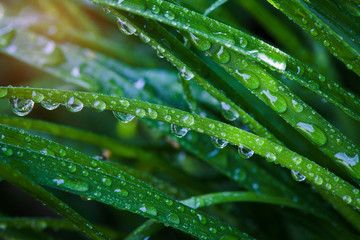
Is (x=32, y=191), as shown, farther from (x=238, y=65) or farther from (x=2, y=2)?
(x=2, y=2)

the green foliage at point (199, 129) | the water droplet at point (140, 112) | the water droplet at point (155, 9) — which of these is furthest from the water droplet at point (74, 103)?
the water droplet at point (155, 9)

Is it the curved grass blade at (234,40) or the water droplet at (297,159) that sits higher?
the curved grass blade at (234,40)

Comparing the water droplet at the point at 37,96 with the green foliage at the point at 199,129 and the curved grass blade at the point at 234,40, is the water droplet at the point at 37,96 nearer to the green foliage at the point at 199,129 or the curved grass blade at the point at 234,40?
the green foliage at the point at 199,129

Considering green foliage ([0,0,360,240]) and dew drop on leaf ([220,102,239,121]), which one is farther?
dew drop on leaf ([220,102,239,121])

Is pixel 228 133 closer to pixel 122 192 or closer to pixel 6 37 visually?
pixel 122 192

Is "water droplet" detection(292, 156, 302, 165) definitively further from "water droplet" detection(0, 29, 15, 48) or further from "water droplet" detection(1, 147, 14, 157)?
"water droplet" detection(0, 29, 15, 48)

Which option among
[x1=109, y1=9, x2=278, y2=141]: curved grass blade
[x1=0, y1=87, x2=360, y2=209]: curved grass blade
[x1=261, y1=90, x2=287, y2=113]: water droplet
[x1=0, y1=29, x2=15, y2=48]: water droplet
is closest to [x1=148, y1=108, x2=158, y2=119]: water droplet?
[x1=0, y1=87, x2=360, y2=209]: curved grass blade
